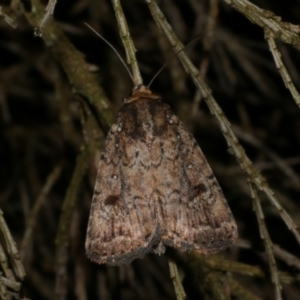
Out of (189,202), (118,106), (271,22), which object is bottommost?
(189,202)

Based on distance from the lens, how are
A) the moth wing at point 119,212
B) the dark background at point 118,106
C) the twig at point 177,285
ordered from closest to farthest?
the twig at point 177,285 < the moth wing at point 119,212 < the dark background at point 118,106

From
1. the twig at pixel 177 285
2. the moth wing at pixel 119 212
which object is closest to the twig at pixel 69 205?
the moth wing at pixel 119 212

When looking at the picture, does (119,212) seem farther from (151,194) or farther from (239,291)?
(239,291)

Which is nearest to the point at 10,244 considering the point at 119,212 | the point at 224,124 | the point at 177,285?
the point at 177,285

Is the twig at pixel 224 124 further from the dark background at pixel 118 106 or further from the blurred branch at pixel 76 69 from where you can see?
the dark background at pixel 118 106

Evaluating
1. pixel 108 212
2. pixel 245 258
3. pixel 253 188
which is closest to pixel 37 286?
pixel 245 258

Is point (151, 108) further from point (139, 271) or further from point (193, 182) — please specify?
point (139, 271)
